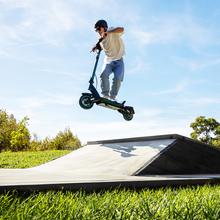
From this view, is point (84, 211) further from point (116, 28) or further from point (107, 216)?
point (116, 28)

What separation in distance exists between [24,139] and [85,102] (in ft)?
95.1

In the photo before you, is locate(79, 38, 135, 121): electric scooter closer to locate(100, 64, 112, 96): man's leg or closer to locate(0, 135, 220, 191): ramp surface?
locate(100, 64, 112, 96): man's leg

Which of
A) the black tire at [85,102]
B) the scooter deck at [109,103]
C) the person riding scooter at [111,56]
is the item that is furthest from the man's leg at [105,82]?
the black tire at [85,102]

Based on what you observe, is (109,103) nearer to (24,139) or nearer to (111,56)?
(111,56)

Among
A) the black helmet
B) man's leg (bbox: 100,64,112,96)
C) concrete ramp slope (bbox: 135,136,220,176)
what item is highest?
the black helmet

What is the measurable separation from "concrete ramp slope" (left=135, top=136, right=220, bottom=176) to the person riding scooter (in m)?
2.45

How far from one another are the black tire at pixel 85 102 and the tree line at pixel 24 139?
2728 centimetres

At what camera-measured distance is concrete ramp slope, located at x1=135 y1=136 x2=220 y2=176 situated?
736cm

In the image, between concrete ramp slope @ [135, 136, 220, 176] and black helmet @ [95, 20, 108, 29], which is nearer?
concrete ramp slope @ [135, 136, 220, 176]

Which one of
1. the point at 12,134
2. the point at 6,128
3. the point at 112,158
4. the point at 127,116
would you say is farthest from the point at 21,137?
the point at 112,158

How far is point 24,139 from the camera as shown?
38.1 metres

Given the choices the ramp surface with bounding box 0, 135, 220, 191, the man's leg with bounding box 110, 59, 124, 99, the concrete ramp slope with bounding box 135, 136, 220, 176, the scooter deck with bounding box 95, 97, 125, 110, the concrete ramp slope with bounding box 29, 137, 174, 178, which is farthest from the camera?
the scooter deck with bounding box 95, 97, 125, 110

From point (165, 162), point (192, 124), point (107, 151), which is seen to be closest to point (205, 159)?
point (165, 162)

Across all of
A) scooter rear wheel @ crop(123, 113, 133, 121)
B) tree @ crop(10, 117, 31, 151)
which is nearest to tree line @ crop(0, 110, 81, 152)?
tree @ crop(10, 117, 31, 151)
